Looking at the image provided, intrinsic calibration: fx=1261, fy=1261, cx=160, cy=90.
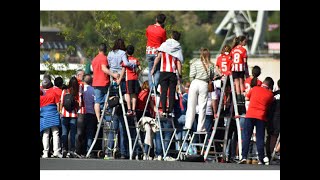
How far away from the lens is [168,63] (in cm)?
2303

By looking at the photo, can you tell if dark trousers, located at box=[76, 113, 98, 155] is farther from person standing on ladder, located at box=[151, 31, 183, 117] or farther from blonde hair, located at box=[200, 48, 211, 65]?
blonde hair, located at box=[200, 48, 211, 65]

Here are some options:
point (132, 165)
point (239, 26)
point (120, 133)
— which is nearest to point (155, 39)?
point (120, 133)

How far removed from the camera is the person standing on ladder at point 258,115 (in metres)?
22.6

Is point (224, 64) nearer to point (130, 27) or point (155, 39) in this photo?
point (155, 39)

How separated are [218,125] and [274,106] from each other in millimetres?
1347

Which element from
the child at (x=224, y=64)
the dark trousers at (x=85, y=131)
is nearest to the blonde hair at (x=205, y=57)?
the child at (x=224, y=64)

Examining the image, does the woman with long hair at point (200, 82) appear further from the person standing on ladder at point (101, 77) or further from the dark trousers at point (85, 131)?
the dark trousers at point (85, 131)

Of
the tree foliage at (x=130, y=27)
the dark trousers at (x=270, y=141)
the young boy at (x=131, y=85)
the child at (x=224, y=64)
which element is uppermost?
the tree foliage at (x=130, y=27)

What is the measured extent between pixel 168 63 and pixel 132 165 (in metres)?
2.39

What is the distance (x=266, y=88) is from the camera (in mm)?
22781

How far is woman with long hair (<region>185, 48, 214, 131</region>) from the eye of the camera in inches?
903

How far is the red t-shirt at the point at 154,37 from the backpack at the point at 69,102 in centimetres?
186
